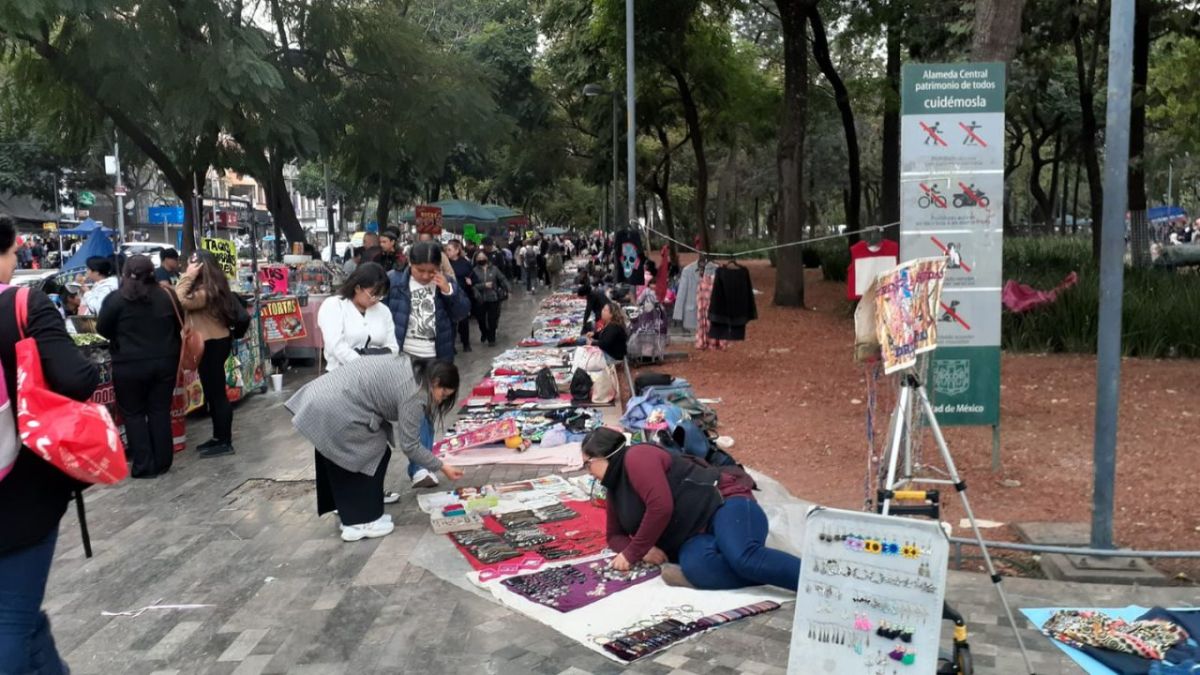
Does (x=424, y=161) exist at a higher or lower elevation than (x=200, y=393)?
higher

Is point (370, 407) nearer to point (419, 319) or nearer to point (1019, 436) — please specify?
point (419, 319)

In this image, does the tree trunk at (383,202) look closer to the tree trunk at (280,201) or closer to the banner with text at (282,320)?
the tree trunk at (280,201)

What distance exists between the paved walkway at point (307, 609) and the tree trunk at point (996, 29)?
5.02 m

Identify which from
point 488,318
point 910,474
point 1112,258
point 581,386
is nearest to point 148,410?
point 581,386

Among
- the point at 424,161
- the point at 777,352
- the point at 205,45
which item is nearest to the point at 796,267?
the point at 777,352

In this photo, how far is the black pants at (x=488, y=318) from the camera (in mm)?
15672

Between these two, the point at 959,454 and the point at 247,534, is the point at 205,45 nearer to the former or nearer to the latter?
the point at 247,534

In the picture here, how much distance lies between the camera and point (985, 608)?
15.7 feet

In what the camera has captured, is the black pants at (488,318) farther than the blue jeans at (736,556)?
Yes

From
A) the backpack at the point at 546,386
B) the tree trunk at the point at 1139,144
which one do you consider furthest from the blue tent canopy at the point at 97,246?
the tree trunk at the point at 1139,144

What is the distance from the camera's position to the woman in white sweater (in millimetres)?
6551

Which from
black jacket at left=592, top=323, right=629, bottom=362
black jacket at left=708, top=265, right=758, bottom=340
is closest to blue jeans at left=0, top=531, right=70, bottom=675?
black jacket at left=592, top=323, right=629, bottom=362

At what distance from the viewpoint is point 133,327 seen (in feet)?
24.8

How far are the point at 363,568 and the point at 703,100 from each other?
76.2 ft
